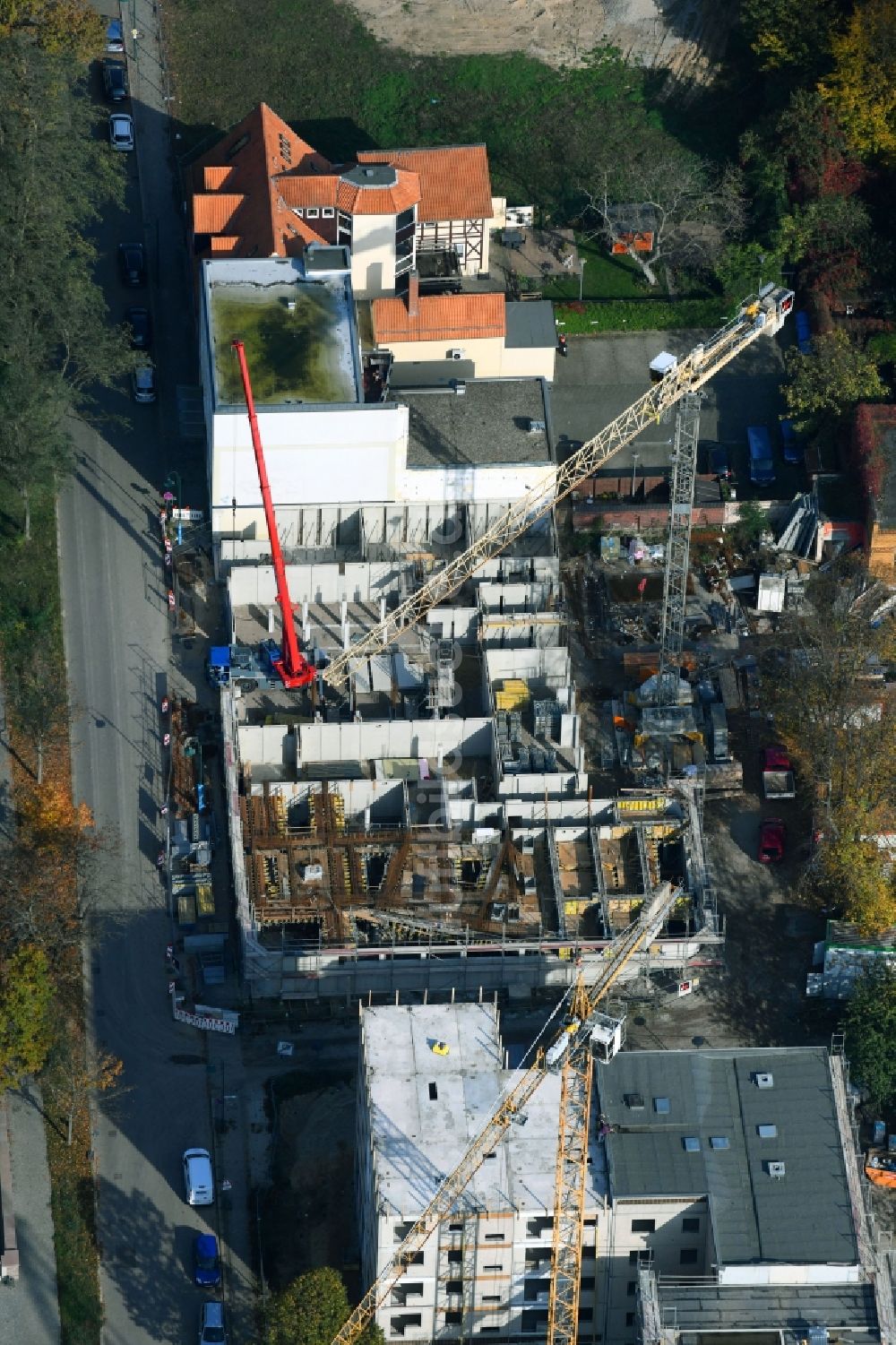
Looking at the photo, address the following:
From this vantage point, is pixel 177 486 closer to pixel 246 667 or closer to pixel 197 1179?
pixel 246 667

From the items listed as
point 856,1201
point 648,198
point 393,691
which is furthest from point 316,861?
point 648,198

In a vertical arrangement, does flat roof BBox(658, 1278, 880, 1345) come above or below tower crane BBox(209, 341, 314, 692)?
below

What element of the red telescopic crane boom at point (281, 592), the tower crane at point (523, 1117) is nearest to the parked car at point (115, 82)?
the red telescopic crane boom at point (281, 592)

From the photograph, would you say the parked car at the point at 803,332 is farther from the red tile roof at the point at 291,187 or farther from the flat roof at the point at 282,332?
the flat roof at the point at 282,332

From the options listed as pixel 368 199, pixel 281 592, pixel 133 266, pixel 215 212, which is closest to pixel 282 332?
pixel 368 199

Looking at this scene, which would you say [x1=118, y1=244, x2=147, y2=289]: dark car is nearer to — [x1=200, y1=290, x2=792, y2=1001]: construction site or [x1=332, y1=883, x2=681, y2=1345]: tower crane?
[x1=200, y1=290, x2=792, y2=1001]: construction site

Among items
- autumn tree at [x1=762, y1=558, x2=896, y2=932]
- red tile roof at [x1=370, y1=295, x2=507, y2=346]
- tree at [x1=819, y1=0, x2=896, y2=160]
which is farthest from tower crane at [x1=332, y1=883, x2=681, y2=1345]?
tree at [x1=819, y1=0, x2=896, y2=160]

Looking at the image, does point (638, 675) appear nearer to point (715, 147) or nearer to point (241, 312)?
point (241, 312)
